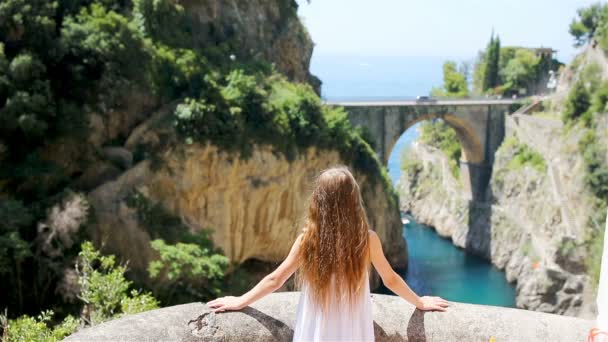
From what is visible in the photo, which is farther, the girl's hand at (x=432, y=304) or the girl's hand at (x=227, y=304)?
the girl's hand at (x=432, y=304)

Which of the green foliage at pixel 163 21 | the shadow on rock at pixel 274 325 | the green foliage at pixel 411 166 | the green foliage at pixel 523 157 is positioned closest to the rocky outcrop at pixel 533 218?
the green foliage at pixel 523 157

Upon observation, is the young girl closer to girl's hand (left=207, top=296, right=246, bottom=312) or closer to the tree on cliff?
girl's hand (left=207, top=296, right=246, bottom=312)

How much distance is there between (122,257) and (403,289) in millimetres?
14680

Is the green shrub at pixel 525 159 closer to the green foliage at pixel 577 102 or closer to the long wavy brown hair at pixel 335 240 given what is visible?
the green foliage at pixel 577 102

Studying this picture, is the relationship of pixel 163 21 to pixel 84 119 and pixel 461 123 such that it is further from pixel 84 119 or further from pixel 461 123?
pixel 461 123

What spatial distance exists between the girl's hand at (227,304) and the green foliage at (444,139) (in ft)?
144

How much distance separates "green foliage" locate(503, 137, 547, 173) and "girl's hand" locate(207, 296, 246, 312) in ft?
112

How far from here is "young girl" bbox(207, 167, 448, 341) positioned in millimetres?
3732

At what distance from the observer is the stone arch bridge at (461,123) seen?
3747cm

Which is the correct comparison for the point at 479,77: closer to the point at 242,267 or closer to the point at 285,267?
the point at 242,267

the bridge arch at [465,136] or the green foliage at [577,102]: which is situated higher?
the green foliage at [577,102]

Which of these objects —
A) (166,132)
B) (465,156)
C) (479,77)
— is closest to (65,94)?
(166,132)

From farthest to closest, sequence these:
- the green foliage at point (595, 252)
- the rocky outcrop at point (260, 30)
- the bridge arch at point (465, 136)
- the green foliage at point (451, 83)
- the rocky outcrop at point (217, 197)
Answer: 1. the green foliage at point (451, 83)
2. the bridge arch at point (465, 136)
3. the green foliage at point (595, 252)
4. the rocky outcrop at point (260, 30)
5. the rocky outcrop at point (217, 197)

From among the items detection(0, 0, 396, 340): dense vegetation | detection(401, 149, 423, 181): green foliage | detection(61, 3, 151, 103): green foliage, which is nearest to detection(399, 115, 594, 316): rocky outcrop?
detection(401, 149, 423, 181): green foliage
